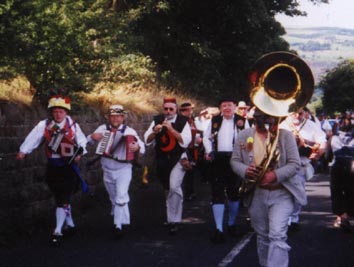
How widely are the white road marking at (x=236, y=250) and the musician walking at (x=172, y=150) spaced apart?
1145 millimetres

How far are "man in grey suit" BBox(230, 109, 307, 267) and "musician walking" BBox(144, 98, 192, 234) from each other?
11.6 feet

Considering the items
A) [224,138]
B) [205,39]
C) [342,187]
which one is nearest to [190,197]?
[342,187]

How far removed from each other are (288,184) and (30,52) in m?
6.22

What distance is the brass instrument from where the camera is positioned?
20.2ft

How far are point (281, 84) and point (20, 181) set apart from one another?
5.14 m

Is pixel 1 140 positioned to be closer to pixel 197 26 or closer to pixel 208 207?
pixel 208 207

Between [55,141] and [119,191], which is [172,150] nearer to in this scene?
[119,191]

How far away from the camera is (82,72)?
46.7ft

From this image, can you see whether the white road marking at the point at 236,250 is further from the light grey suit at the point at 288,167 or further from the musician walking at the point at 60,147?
the musician walking at the point at 60,147

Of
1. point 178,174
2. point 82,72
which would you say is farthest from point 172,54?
point 178,174

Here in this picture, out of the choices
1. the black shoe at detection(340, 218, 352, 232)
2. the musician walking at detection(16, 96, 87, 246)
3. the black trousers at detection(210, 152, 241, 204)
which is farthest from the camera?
the black shoe at detection(340, 218, 352, 232)

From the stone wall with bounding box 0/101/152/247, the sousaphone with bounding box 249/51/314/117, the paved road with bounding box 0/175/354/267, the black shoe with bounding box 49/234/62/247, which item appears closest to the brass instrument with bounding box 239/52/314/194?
the sousaphone with bounding box 249/51/314/117

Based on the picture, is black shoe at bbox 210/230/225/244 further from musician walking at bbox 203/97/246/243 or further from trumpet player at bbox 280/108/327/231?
trumpet player at bbox 280/108/327/231

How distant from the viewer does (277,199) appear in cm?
621
